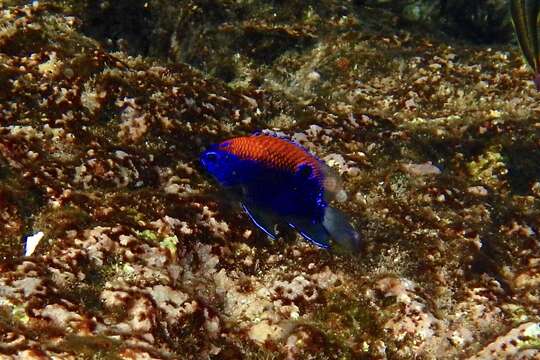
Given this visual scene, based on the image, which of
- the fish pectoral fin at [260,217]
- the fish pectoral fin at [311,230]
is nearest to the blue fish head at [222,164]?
the fish pectoral fin at [260,217]

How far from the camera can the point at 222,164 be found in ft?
8.36

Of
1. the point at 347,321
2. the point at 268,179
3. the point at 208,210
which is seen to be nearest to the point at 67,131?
the point at 208,210

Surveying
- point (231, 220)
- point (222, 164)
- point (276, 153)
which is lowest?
point (231, 220)

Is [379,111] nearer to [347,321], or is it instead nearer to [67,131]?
[347,321]

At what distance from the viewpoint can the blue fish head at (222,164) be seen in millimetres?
2533

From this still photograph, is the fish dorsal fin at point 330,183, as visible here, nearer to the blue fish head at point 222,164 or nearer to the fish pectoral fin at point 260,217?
the fish pectoral fin at point 260,217

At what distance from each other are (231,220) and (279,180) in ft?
2.82

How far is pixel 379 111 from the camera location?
5.06 metres

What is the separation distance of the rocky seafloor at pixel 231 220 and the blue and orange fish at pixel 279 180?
68 cm

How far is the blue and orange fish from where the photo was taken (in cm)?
245

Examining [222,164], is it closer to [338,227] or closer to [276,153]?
[276,153]

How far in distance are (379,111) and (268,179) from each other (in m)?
2.90

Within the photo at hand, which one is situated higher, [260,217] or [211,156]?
[211,156]

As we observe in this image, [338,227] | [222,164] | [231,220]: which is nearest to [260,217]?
[222,164]
